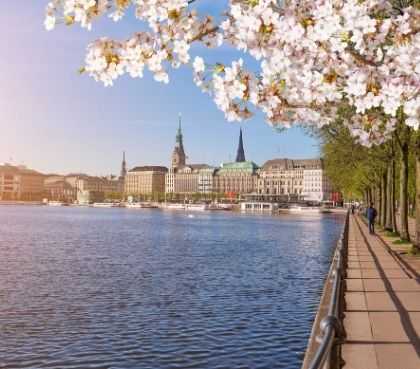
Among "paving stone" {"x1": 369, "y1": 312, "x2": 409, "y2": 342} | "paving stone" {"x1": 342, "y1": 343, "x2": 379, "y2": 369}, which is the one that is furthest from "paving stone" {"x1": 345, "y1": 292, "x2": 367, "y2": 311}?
"paving stone" {"x1": 342, "y1": 343, "x2": 379, "y2": 369}

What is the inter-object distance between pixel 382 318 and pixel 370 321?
24.2 inches

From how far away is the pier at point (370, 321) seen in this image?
10.1m

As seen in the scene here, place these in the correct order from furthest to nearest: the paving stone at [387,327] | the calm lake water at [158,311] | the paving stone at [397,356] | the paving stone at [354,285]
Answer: the paving stone at [354,285] < the calm lake water at [158,311] < the paving stone at [387,327] < the paving stone at [397,356]

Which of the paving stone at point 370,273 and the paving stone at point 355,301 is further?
the paving stone at point 370,273

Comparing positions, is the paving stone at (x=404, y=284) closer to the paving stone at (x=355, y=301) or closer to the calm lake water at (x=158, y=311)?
the paving stone at (x=355, y=301)

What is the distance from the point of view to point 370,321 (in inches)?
621

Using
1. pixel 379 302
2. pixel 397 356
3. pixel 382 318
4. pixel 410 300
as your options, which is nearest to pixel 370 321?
pixel 382 318

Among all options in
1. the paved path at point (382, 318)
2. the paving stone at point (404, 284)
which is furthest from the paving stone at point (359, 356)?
the paving stone at point (404, 284)

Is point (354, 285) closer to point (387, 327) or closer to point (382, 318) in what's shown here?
point (382, 318)

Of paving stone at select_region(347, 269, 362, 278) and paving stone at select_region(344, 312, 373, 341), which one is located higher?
paving stone at select_region(344, 312, 373, 341)

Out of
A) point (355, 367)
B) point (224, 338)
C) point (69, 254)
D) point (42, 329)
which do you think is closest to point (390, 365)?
point (355, 367)

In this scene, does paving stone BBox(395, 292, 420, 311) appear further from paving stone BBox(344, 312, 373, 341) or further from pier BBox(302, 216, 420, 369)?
paving stone BBox(344, 312, 373, 341)

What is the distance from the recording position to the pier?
33.3 feet

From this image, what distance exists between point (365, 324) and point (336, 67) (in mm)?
9596
